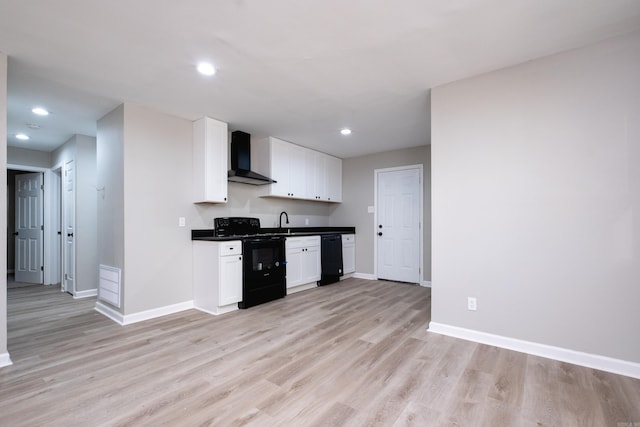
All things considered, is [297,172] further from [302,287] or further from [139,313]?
[139,313]

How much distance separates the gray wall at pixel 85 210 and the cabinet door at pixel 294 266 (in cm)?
301

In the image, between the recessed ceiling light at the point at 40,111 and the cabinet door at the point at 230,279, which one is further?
the cabinet door at the point at 230,279

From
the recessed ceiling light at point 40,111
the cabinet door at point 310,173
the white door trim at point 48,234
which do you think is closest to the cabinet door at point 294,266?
the cabinet door at point 310,173

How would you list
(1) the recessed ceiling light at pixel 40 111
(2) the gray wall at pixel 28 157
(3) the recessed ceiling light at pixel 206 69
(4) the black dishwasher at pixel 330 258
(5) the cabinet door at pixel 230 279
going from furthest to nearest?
1. (4) the black dishwasher at pixel 330 258
2. (2) the gray wall at pixel 28 157
3. (5) the cabinet door at pixel 230 279
4. (1) the recessed ceiling light at pixel 40 111
5. (3) the recessed ceiling light at pixel 206 69

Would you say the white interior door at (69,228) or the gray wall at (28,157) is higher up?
the gray wall at (28,157)

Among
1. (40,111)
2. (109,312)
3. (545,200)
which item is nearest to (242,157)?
(40,111)

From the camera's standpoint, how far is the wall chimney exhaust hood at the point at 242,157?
4387mm

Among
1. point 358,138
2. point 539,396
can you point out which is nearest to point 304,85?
point 358,138

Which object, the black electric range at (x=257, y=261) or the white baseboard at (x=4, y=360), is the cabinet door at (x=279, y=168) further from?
the white baseboard at (x=4, y=360)

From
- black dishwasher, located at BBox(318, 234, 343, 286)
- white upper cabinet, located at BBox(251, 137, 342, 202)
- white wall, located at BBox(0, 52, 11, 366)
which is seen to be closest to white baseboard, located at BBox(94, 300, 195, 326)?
white wall, located at BBox(0, 52, 11, 366)

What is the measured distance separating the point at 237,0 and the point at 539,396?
309 cm

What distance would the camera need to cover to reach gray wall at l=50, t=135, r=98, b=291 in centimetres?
459

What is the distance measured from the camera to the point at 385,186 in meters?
5.84

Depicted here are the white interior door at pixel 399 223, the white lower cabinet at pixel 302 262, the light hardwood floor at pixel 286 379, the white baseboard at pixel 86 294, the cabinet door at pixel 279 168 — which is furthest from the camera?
the white interior door at pixel 399 223
